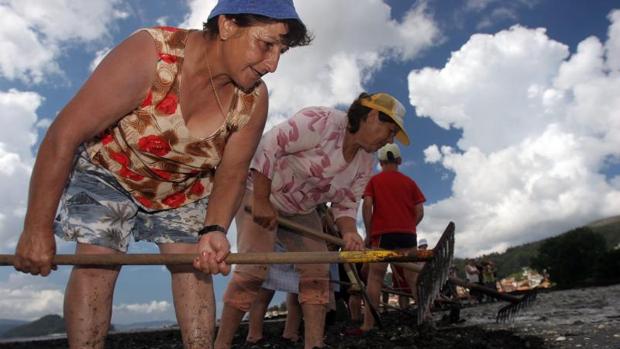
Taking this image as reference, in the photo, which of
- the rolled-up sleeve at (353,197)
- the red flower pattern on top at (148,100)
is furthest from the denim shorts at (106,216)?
the rolled-up sleeve at (353,197)

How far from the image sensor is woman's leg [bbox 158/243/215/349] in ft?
8.59

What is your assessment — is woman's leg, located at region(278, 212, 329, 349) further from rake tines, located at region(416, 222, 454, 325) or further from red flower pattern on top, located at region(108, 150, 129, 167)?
red flower pattern on top, located at region(108, 150, 129, 167)

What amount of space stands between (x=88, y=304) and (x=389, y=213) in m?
4.20

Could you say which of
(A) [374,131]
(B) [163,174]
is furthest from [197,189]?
(A) [374,131]

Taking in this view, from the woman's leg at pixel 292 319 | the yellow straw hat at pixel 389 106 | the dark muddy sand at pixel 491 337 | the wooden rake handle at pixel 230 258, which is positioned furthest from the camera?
the woman's leg at pixel 292 319

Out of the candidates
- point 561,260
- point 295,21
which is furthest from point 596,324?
point 561,260

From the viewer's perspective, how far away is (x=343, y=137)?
413cm

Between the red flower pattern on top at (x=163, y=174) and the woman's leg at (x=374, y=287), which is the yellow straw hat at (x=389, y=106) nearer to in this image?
the red flower pattern on top at (x=163, y=174)

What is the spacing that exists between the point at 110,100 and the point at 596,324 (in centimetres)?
463

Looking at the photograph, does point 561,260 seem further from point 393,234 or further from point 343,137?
point 343,137

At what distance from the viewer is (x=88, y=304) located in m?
2.44

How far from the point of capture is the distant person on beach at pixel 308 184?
392cm

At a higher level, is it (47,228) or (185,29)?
(185,29)

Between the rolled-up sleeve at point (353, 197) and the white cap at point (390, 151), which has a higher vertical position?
the white cap at point (390, 151)
